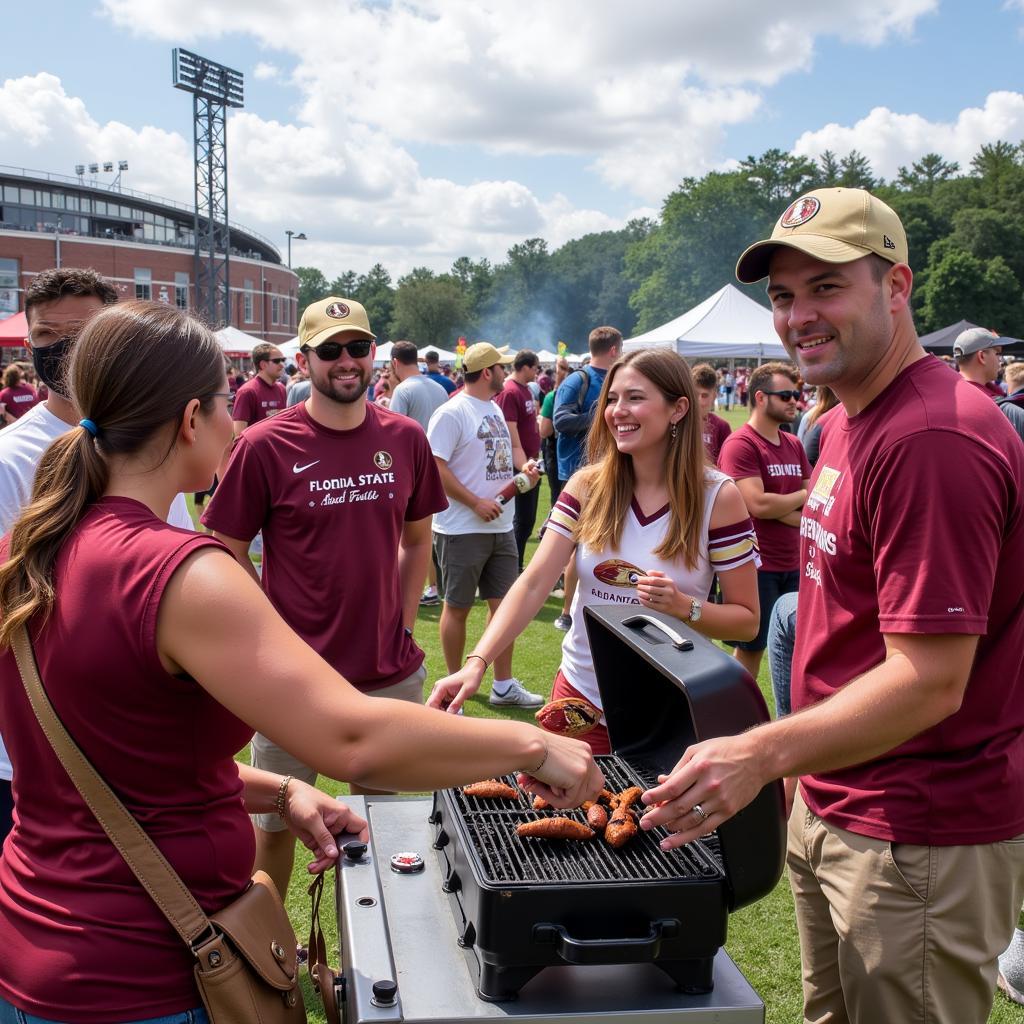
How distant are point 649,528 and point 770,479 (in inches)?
113

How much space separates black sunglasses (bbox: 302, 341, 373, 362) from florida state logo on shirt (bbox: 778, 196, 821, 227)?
2.14 metres

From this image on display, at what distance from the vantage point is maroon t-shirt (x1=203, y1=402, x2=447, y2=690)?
3521mm

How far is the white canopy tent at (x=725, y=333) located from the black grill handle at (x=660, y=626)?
18330 millimetres

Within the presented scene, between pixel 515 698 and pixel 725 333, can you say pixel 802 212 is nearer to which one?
pixel 515 698

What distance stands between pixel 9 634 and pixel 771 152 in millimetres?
102135

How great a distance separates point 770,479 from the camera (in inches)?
228

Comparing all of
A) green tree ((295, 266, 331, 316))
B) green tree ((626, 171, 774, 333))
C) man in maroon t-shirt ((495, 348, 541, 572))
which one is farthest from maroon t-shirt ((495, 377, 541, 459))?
green tree ((295, 266, 331, 316))

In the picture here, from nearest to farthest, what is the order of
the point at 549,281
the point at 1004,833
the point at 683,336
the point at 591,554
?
the point at 1004,833 → the point at 591,554 → the point at 683,336 → the point at 549,281

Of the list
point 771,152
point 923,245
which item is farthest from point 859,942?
point 771,152

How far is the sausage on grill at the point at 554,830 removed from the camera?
1.80 meters

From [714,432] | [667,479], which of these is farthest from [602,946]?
[714,432]

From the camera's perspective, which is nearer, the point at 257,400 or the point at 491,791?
the point at 491,791

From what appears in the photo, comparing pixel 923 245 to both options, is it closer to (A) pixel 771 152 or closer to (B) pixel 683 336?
(A) pixel 771 152

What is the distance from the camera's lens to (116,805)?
4.84 feet
